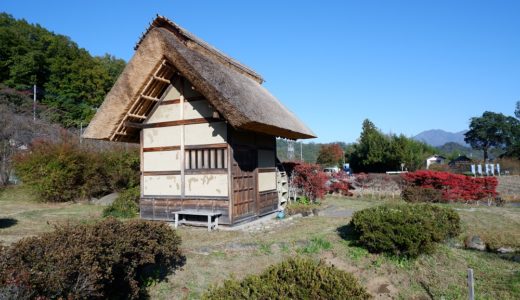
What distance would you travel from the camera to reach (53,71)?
3531cm

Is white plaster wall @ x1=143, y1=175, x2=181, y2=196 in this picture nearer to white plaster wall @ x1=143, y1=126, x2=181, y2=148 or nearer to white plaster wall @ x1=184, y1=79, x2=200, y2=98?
white plaster wall @ x1=143, y1=126, x2=181, y2=148

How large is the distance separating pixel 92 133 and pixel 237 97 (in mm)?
5035

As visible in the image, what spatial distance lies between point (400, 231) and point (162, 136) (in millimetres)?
7306

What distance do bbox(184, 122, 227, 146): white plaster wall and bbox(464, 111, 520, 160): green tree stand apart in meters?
63.6

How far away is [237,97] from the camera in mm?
9195

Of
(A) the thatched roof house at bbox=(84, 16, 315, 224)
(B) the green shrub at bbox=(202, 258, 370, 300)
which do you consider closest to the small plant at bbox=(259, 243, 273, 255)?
(A) the thatched roof house at bbox=(84, 16, 315, 224)

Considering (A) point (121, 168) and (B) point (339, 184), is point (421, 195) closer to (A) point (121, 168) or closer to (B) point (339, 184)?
(B) point (339, 184)

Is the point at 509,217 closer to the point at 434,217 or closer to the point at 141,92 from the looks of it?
the point at 434,217

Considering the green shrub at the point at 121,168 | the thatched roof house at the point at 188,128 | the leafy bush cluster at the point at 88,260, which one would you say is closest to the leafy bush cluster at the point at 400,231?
the thatched roof house at the point at 188,128

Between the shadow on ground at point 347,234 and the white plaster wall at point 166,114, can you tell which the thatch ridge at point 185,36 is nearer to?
the white plaster wall at point 166,114

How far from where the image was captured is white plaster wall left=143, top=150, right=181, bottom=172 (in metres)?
10.3

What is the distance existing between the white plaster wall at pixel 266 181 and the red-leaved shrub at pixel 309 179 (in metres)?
2.74

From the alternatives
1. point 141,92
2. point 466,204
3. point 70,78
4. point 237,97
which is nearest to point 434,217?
point 237,97

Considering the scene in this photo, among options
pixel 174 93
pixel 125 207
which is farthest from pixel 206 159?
pixel 125 207
